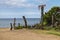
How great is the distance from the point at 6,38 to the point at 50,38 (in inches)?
169

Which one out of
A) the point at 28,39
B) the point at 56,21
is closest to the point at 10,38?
the point at 28,39

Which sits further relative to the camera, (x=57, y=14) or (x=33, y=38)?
Result: (x=57, y=14)

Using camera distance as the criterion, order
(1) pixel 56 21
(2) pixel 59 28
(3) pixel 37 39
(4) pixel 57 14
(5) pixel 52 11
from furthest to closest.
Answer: (5) pixel 52 11 < (4) pixel 57 14 < (1) pixel 56 21 < (2) pixel 59 28 < (3) pixel 37 39

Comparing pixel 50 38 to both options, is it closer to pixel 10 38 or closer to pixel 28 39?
pixel 28 39

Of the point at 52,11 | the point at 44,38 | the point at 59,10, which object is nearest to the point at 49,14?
the point at 52,11

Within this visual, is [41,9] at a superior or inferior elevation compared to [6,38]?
superior

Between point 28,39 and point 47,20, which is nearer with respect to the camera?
point 28,39

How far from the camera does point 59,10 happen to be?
116 feet

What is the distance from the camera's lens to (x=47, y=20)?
38062 mm

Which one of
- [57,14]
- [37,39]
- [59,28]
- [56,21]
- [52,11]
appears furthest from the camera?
[52,11]

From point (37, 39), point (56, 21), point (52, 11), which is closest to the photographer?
point (37, 39)

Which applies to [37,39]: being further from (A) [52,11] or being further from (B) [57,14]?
(A) [52,11]

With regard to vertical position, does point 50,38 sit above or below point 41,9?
below

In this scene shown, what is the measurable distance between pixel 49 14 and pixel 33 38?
1531 cm
